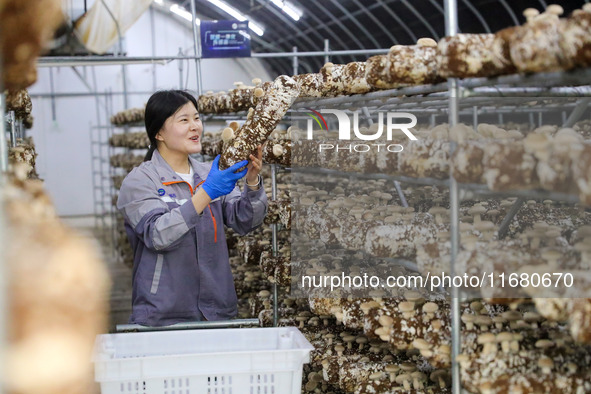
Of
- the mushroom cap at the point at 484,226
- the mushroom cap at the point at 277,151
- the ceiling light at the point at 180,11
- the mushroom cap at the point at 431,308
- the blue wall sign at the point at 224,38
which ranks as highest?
the ceiling light at the point at 180,11

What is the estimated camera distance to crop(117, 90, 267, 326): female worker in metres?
3.08

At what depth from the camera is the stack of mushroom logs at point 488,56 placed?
158 cm

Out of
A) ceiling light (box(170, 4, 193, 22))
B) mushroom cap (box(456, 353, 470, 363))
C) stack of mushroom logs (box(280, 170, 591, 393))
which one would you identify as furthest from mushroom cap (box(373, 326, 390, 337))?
ceiling light (box(170, 4, 193, 22))

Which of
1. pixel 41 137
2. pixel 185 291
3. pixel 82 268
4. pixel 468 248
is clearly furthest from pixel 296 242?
pixel 41 137

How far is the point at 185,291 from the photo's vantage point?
3174 millimetres

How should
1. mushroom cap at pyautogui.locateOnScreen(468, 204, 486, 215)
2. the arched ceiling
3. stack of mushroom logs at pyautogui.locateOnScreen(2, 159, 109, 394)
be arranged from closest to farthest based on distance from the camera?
stack of mushroom logs at pyautogui.locateOnScreen(2, 159, 109, 394) < mushroom cap at pyautogui.locateOnScreen(468, 204, 486, 215) < the arched ceiling

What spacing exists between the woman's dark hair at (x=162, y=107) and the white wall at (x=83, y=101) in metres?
12.7

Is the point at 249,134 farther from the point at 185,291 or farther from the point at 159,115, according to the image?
the point at 185,291

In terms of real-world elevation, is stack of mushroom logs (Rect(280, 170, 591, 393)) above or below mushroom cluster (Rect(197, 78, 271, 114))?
below

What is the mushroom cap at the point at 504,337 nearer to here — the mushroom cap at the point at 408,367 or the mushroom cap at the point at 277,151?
the mushroom cap at the point at 408,367

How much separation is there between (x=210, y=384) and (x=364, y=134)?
1.32 m

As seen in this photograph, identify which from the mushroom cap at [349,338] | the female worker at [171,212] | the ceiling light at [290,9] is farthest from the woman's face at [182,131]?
the ceiling light at [290,9]

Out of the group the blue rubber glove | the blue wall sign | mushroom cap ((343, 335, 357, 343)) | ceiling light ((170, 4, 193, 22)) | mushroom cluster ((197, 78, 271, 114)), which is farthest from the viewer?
ceiling light ((170, 4, 193, 22))

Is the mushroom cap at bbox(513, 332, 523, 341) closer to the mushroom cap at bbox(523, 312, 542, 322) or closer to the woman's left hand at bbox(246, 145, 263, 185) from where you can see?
the mushroom cap at bbox(523, 312, 542, 322)
